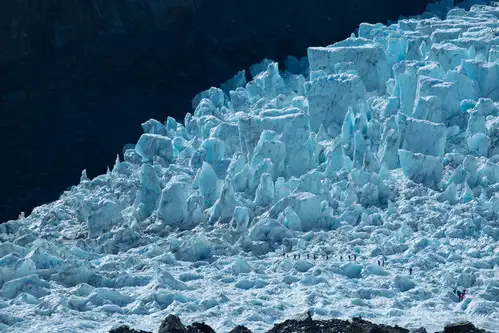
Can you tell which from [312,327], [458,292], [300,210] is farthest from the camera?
[300,210]

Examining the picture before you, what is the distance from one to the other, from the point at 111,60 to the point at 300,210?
13.3m

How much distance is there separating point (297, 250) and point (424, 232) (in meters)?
2.27

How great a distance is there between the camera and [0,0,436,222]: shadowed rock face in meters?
29.8

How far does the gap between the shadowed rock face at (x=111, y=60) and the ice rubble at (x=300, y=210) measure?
10.4ft

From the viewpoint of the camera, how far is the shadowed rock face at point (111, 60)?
97.7 ft

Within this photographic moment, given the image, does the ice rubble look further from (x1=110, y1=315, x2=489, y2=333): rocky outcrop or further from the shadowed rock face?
the shadowed rock face

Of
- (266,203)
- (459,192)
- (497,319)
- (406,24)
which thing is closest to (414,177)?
(459,192)

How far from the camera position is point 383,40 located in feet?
98.2

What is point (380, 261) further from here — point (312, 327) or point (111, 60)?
point (111, 60)

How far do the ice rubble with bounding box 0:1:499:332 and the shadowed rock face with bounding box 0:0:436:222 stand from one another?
318 cm

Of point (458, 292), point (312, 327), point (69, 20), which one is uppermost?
point (69, 20)

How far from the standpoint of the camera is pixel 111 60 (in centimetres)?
3434

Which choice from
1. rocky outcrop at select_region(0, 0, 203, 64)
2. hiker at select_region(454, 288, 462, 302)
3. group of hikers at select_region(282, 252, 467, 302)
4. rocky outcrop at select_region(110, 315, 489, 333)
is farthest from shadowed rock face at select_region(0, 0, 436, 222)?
rocky outcrop at select_region(110, 315, 489, 333)

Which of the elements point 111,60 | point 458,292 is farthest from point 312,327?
point 111,60
